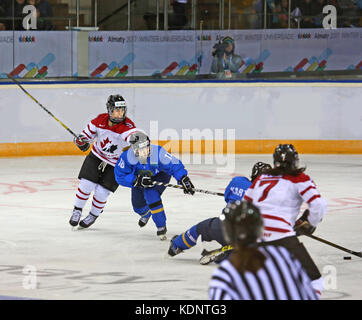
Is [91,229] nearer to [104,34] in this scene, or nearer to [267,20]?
[104,34]

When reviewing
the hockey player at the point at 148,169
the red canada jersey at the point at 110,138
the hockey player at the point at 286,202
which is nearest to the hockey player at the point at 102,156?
the red canada jersey at the point at 110,138

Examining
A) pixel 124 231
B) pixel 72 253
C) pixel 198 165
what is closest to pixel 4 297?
pixel 72 253

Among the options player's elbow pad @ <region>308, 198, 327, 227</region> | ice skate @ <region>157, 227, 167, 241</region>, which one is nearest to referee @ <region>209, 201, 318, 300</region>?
player's elbow pad @ <region>308, 198, 327, 227</region>

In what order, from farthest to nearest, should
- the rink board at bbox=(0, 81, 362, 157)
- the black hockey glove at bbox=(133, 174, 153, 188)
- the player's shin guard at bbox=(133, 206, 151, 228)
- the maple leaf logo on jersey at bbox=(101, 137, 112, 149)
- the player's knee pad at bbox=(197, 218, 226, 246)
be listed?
the rink board at bbox=(0, 81, 362, 157) → the maple leaf logo on jersey at bbox=(101, 137, 112, 149) → the player's shin guard at bbox=(133, 206, 151, 228) → the black hockey glove at bbox=(133, 174, 153, 188) → the player's knee pad at bbox=(197, 218, 226, 246)

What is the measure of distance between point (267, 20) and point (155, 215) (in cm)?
598

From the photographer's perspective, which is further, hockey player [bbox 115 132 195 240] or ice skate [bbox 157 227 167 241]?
ice skate [bbox 157 227 167 241]

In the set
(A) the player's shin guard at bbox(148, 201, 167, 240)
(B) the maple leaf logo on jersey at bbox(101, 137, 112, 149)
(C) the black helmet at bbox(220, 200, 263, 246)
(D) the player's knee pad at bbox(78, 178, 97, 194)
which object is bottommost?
(A) the player's shin guard at bbox(148, 201, 167, 240)

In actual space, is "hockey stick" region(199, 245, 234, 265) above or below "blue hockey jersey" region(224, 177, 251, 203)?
below

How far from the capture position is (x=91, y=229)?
7504 mm

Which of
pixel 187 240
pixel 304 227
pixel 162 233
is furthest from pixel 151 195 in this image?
pixel 304 227

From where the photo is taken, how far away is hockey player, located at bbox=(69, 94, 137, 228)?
290 inches

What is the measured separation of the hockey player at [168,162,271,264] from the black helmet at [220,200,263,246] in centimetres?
248

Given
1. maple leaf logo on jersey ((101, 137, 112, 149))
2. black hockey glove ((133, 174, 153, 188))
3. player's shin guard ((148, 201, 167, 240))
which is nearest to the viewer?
black hockey glove ((133, 174, 153, 188))

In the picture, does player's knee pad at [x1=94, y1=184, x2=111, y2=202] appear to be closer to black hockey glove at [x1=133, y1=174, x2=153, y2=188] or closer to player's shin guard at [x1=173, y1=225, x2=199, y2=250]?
black hockey glove at [x1=133, y1=174, x2=153, y2=188]
